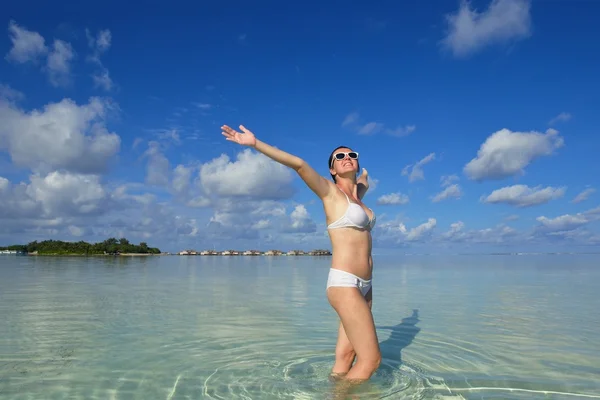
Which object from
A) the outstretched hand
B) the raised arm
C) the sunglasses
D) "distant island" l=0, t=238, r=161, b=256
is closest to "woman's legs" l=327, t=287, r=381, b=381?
the raised arm

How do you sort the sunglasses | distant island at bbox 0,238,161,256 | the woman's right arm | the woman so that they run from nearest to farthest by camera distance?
the woman's right arm → the woman → the sunglasses → distant island at bbox 0,238,161,256

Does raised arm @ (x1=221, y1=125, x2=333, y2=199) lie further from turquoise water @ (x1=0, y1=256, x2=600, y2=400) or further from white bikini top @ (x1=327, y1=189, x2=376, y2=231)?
turquoise water @ (x1=0, y1=256, x2=600, y2=400)

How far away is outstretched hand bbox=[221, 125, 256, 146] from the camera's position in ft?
16.1

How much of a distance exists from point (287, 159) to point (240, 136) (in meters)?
0.75

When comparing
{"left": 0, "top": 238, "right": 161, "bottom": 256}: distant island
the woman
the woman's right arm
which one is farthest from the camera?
{"left": 0, "top": 238, "right": 161, "bottom": 256}: distant island

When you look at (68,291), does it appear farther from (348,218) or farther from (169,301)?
(348,218)

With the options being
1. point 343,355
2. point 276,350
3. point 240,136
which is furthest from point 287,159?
point 276,350

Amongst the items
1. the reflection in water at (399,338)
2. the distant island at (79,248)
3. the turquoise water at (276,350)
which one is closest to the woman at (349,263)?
the turquoise water at (276,350)

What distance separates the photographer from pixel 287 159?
4691 mm

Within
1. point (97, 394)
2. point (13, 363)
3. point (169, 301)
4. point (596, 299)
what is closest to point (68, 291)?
point (169, 301)

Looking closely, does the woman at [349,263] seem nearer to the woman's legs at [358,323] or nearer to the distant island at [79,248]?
the woman's legs at [358,323]

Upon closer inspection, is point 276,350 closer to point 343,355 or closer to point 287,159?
point 343,355

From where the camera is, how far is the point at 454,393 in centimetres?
577

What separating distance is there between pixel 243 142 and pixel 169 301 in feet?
40.7
